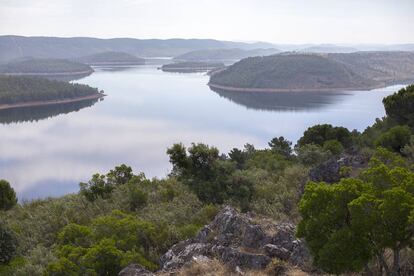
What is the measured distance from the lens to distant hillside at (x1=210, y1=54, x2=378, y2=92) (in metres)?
120

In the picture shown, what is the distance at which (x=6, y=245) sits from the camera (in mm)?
13797

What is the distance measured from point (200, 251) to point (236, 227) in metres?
1.21

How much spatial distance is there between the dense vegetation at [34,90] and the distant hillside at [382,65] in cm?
8718

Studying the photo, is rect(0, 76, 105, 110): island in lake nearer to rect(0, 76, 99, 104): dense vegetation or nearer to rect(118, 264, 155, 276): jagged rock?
rect(0, 76, 99, 104): dense vegetation

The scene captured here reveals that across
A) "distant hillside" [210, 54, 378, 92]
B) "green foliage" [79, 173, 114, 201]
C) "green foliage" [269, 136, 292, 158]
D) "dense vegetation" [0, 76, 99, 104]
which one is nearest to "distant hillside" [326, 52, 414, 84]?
"distant hillside" [210, 54, 378, 92]

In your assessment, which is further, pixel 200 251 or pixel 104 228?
pixel 104 228

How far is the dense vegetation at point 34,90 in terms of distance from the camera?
95312 mm

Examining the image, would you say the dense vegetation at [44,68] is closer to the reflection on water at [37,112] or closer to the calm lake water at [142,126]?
the calm lake water at [142,126]

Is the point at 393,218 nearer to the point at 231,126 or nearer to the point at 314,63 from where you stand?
the point at 231,126

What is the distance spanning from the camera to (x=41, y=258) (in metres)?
12.2

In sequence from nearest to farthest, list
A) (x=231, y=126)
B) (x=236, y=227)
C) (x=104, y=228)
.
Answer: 1. (x=236, y=227)
2. (x=104, y=228)
3. (x=231, y=126)

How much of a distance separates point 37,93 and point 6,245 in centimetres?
8985

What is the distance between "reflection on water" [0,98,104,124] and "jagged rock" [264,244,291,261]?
75205 mm

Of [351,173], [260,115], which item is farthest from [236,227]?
[260,115]
